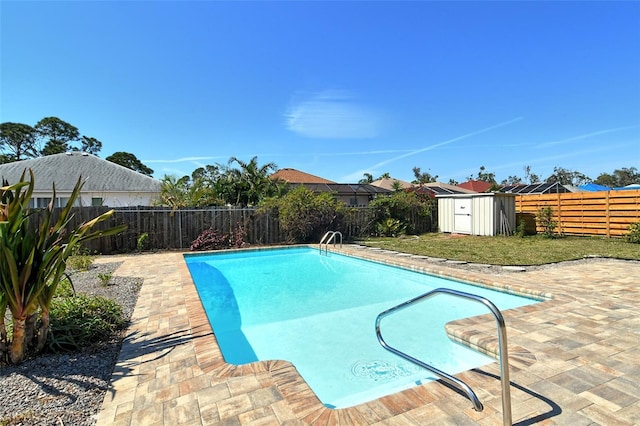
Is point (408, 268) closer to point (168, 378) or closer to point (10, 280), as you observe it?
point (168, 378)

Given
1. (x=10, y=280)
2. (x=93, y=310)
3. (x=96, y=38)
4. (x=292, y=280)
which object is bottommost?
(x=292, y=280)

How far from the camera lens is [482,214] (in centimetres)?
1552

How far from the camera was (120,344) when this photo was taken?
3812 mm

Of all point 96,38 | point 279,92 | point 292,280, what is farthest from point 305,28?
point 292,280

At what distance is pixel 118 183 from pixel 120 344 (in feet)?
73.7

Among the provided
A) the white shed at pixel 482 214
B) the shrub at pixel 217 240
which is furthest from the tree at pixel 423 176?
the shrub at pixel 217 240

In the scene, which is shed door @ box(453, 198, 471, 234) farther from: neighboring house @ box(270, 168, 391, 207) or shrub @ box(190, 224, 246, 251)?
shrub @ box(190, 224, 246, 251)

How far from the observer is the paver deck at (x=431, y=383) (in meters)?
2.32

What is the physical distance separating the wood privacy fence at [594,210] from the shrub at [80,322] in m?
16.8

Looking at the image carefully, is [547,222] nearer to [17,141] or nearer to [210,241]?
[210,241]

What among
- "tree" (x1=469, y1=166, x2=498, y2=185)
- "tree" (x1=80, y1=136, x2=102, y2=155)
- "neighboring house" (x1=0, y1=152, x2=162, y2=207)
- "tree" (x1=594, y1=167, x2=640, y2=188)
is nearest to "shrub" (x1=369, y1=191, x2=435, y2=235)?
"neighboring house" (x1=0, y1=152, x2=162, y2=207)

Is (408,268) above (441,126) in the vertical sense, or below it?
below

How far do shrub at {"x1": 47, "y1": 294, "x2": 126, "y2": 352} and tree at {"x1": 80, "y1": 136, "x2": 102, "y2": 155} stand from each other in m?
47.9

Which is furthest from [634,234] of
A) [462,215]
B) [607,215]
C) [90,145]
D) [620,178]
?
[620,178]
